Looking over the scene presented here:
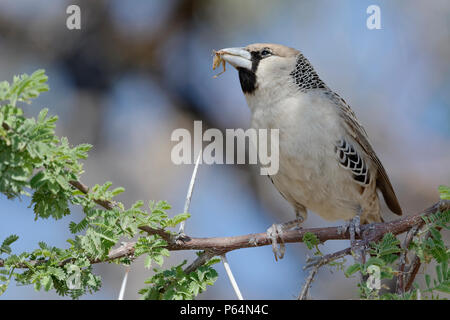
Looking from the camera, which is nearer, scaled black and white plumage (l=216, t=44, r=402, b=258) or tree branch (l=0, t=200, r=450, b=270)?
tree branch (l=0, t=200, r=450, b=270)

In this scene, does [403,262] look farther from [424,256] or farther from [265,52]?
[265,52]

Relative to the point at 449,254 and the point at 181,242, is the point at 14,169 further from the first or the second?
the point at 449,254

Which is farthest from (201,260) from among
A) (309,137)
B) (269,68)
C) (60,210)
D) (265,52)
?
(265,52)

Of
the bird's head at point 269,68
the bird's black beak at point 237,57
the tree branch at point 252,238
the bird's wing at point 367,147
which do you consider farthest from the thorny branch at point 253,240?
the bird's black beak at point 237,57

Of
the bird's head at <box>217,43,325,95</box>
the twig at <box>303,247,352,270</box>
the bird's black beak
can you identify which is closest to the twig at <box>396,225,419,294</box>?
the twig at <box>303,247,352,270</box>

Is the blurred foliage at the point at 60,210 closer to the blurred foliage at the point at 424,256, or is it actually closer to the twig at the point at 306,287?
the twig at the point at 306,287

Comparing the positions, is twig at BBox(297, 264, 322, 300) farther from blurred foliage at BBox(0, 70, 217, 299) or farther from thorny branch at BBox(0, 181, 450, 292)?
blurred foliage at BBox(0, 70, 217, 299)

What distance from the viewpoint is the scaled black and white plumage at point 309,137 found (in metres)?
3.76

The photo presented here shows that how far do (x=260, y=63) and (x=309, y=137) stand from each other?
0.76m

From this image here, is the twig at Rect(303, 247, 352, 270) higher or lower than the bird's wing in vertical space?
lower

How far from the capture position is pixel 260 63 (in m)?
4.13

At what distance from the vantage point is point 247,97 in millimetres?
4137

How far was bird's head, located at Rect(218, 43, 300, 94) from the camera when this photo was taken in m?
4.05
